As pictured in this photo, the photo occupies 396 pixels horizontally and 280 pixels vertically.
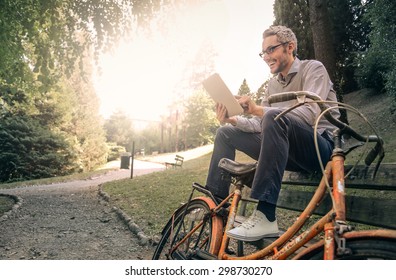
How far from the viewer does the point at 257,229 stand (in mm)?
1663

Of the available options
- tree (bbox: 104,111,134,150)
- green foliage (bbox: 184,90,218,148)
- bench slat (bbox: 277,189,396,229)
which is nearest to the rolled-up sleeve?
bench slat (bbox: 277,189,396,229)

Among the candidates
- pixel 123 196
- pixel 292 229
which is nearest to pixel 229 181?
pixel 292 229

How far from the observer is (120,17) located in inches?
298

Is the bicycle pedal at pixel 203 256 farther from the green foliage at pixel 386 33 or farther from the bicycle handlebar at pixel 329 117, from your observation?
the green foliage at pixel 386 33

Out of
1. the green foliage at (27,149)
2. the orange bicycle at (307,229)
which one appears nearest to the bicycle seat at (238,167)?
the orange bicycle at (307,229)

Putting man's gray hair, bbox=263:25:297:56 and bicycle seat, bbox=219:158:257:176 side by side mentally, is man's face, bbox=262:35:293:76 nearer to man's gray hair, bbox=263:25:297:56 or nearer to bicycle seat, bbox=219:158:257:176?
man's gray hair, bbox=263:25:297:56

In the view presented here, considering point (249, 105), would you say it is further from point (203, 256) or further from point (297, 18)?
point (297, 18)

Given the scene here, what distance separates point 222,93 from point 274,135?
1.22 ft

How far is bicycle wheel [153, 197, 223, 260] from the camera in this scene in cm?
207

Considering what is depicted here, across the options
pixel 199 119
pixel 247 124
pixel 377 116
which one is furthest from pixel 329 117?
pixel 199 119

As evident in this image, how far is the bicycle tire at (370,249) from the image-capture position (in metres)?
1.06

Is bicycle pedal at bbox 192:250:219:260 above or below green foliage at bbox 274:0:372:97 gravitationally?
below

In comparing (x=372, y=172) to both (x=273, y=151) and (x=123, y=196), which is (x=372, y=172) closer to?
(x=273, y=151)

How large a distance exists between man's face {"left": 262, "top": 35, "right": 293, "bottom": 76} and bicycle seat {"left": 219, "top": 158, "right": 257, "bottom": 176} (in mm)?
751
